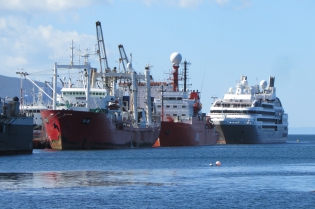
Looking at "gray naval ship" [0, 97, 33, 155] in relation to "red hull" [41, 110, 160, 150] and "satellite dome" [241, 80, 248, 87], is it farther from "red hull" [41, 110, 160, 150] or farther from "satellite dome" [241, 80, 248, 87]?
"satellite dome" [241, 80, 248, 87]

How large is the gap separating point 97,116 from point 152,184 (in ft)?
138

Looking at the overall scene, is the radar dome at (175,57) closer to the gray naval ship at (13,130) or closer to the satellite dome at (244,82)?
the satellite dome at (244,82)

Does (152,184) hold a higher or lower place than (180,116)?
lower

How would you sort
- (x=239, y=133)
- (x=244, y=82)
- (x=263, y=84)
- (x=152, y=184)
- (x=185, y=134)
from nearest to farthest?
1. (x=152, y=184)
2. (x=185, y=134)
3. (x=239, y=133)
4. (x=244, y=82)
5. (x=263, y=84)

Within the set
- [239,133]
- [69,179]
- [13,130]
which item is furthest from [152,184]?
[239,133]

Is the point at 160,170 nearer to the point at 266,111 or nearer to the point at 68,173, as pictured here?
the point at 68,173

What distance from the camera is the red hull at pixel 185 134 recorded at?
117 m

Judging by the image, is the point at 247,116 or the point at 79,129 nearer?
the point at 79,129

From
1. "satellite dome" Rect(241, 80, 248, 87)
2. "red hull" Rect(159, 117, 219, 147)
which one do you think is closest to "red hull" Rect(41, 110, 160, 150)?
"red hull" Rect(159, 117, 219, 147)

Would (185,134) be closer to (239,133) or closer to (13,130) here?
(239,133)

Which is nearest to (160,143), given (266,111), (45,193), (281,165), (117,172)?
(266,111)

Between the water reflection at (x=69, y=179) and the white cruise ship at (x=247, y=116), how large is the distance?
81.6 metres

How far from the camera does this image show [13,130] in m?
77.0

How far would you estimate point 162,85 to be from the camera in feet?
397
